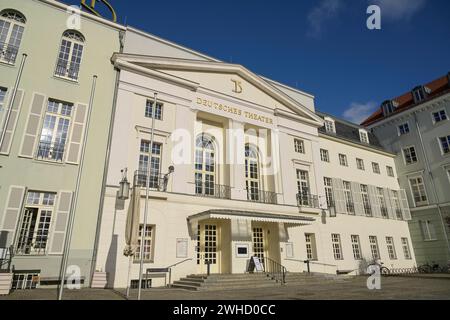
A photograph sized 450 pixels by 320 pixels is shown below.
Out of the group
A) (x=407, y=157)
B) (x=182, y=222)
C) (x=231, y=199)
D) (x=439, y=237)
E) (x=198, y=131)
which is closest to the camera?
(x=182, y=222)

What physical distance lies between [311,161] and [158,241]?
1208 centimetres

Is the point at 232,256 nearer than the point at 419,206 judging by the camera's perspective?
Yes

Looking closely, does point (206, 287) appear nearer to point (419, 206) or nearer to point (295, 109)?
point (295, 109)

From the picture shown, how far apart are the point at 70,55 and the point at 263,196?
12.4 meters

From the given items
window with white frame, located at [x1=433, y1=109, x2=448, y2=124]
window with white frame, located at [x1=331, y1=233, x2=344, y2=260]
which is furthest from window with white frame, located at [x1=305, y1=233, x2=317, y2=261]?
window with white frame, located at [x1=433, y1=109, x2=448, y2=124]

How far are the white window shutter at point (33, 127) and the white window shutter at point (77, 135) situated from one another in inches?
49.6

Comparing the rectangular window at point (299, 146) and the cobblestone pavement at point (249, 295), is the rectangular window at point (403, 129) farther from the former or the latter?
the cobblestone pavement at point (249, 295)

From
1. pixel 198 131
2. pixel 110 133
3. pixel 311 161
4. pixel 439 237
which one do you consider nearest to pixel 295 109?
pixel 311 161

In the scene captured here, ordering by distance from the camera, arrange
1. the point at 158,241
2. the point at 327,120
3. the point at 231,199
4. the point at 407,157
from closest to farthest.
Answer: the point at 158,241
the point at 231,199
the point at 327,120
the point at 407,157

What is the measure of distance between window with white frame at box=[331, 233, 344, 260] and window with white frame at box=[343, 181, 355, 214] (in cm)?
239

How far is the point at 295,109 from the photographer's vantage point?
21.5 m

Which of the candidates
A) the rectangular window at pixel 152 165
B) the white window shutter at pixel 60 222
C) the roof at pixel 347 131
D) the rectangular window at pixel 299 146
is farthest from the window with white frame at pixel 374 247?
the white window shutter at pixel 60 222

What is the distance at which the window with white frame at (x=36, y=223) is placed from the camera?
11.3 meters

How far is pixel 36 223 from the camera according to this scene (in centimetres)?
1175
